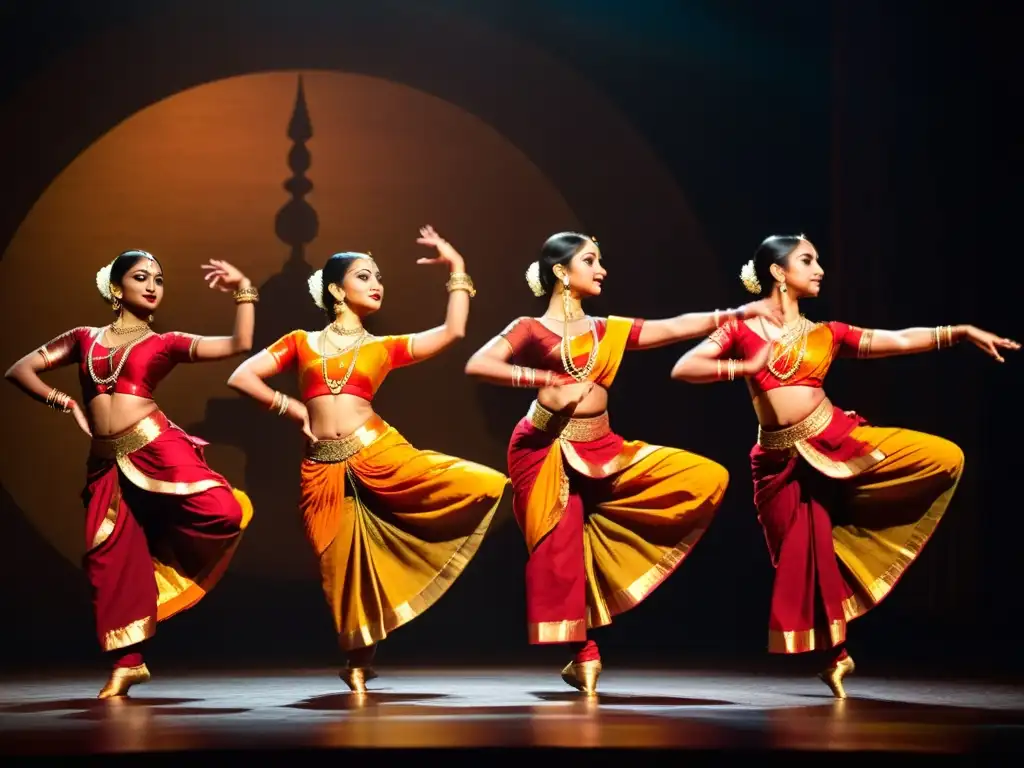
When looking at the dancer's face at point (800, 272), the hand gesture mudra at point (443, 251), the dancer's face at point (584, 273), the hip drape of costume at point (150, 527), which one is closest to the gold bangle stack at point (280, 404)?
the hip drape of costume at point (150, 527)

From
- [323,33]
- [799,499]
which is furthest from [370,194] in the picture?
[799,499]

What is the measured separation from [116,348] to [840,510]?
2438 millimetres

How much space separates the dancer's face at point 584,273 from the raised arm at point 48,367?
5.42ft

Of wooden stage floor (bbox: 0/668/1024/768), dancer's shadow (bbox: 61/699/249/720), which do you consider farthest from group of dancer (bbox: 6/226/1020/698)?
dancer's shadow (bbox: 61/699/249/720)

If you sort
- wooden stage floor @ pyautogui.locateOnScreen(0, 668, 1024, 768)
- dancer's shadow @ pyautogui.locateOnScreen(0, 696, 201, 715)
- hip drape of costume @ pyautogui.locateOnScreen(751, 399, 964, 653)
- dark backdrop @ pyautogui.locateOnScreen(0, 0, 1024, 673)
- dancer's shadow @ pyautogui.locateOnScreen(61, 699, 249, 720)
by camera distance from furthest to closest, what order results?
dark backdrop @ pyautogui.locateOnScreen(0, 0, 1024, 673) → hip drape of costume @ pyautogui.locateOnScreen(751, 399, 964, 653) → dancer's shadow @ pyautogui.locateOnScreen(0, 696, 201, 715) → dancer's shadow @ pyautogui.locateOnScreen(61, 699, 249, 720) → wooden stage floor @ pyautogui.locateOnScreen(0, 668, 1024, 768)

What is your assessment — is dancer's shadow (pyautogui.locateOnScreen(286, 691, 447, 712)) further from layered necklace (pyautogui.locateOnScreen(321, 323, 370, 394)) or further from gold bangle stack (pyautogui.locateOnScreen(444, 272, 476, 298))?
gold bangle stack (pyautogui.locateOnScreen(444, 272, 476, 298))

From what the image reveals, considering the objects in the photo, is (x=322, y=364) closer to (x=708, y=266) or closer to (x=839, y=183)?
(x=708, y=266)

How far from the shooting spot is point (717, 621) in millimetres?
6105

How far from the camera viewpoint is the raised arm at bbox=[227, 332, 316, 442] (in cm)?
457

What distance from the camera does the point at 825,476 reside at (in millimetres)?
4473

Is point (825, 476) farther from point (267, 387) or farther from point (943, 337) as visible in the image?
point (267, 387)

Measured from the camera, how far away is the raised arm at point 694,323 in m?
4.54

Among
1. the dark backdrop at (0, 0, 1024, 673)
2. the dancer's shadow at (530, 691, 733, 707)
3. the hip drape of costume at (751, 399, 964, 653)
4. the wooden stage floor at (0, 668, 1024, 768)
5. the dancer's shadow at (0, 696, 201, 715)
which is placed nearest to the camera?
the wooden stage floor at (0, 668, 1024, 768)

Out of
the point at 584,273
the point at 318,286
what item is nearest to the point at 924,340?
the point at 584,273
